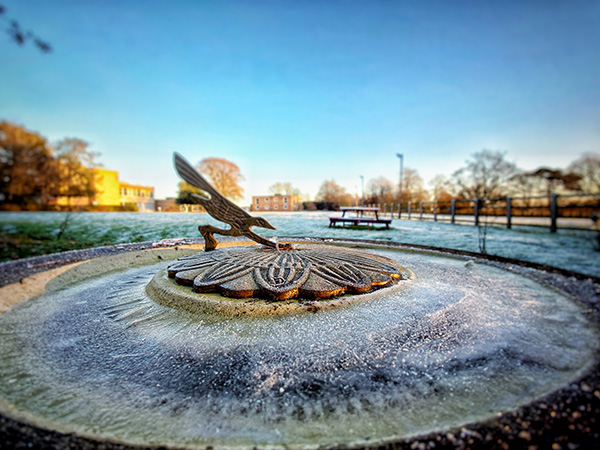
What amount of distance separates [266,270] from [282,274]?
22cm

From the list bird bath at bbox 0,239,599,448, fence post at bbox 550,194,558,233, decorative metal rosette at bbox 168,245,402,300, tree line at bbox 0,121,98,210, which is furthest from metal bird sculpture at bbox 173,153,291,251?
fence post at bbox 550,194,558,233

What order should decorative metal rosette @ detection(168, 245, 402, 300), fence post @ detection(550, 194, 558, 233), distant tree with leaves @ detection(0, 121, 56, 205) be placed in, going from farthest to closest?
fence post @ detection(550, 194, 558, 233) < distant tree with leaves @ detection(0, 121, 56, 205) < decorative metal rosette @ detection(168, 245, 402, 300)

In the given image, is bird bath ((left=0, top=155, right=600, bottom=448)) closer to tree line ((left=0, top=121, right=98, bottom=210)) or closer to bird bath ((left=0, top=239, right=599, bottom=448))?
bird bath ((left=0, top=239, right=599, bottom=448))

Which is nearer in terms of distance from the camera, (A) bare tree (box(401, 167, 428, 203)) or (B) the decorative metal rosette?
(B) the decorative metal rosette

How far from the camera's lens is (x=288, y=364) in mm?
1453

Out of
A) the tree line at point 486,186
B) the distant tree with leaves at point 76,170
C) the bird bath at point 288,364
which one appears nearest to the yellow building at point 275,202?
the tree line at point 486,186

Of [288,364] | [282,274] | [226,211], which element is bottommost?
[288,364]

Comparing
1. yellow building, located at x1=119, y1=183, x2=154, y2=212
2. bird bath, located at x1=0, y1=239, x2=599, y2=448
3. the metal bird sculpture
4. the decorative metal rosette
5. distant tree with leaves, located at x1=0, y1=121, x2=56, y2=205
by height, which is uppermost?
yellow building, located at x1=119, y1=183, x2=154, y2=212

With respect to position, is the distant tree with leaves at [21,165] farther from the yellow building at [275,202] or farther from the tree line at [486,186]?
the yellow building at [275,202]

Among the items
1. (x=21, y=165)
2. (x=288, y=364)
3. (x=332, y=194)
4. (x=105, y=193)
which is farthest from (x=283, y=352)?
(x=332, y=194)

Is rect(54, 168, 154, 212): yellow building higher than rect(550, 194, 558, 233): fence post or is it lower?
higher

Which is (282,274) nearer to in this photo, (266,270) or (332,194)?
(266,270)

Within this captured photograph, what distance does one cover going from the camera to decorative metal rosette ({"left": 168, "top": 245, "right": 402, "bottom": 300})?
2.24 metres

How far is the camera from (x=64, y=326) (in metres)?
2.04
